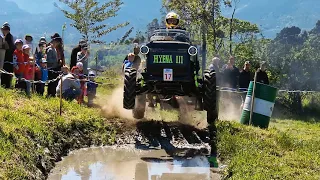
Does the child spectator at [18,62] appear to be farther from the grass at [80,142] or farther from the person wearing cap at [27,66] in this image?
the grass at [80,142]

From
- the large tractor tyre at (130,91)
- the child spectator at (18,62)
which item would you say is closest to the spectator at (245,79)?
the large tractor tyre at (130,91)

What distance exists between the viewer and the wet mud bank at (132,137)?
9547 millimetres

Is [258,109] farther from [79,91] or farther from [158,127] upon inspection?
[79,91]

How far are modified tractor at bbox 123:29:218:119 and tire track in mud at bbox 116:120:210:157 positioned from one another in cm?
61

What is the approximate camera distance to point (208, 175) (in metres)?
8.26

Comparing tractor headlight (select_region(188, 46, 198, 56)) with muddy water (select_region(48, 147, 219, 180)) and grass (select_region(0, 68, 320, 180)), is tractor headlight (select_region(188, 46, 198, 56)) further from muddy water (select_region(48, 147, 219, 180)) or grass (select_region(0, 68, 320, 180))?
muddy water (select_region(48, 147, 219, 180))

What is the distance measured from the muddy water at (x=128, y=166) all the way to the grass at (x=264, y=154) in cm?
53

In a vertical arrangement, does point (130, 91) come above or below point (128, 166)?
above

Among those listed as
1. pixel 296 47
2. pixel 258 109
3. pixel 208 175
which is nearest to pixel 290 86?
pixel 296 47

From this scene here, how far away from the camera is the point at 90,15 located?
98.8 ft

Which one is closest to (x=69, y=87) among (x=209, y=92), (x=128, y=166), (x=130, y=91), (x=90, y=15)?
(x=130, y=91)

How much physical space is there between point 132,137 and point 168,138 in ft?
2.61

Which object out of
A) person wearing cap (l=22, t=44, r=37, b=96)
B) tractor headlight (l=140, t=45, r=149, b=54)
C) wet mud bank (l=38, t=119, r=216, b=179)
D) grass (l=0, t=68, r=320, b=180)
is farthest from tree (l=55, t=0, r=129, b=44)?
grass (l=0, t=68, r=320, b=180)

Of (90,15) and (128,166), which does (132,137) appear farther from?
(90,15)
